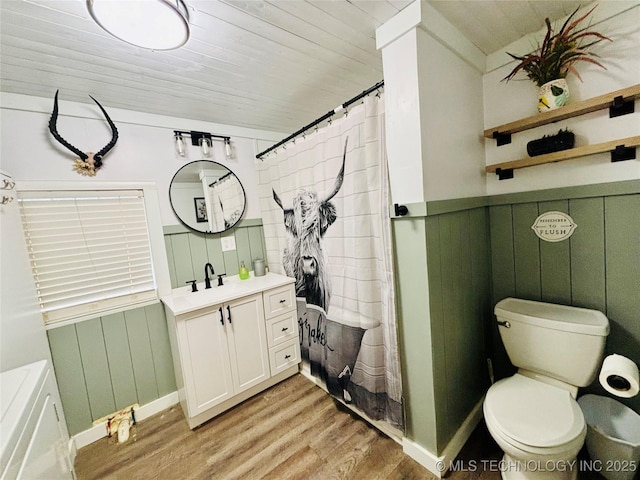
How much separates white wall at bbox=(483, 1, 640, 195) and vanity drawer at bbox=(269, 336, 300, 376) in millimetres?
1969

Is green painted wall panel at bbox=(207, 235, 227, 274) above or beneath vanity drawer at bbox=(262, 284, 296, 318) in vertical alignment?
above

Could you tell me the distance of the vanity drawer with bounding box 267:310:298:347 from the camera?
2080 millimetres

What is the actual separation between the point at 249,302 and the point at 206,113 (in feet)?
5.13

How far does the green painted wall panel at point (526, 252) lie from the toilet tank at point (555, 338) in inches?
4.5

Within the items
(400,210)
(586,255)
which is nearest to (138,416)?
(400,210)

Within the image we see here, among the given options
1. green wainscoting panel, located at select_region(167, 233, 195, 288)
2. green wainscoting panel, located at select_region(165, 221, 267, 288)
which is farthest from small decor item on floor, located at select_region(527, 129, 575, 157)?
green wainscoting panel, located at select_region(167, 233, 195, 288)

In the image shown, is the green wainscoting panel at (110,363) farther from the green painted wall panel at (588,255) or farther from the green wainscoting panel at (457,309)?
the green painted wall panel at (588,255)

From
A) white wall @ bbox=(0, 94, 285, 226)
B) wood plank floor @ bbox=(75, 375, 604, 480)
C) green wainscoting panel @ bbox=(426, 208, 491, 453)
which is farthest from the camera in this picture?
white wall @ bbox=(0, 94, 285, 226)

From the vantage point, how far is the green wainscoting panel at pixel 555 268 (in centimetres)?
146

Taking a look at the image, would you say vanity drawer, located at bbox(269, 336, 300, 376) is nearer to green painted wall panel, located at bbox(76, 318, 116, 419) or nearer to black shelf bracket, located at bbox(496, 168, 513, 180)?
green painted wall panel, located at bbox(76, 318, 116, 419)

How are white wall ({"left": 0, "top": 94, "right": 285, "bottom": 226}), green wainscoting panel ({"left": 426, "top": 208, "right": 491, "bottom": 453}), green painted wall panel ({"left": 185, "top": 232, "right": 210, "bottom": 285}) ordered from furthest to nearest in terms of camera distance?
1. green painted wall panel ({"left": 185, "top": 232, "right": 210, "bottom": 285})
2. white wall ({"left": 0, "top": 94, "right": 285, "bottom": 226})
3. green wainscoting panel ({"left": 426, "top": 208, "right": 491, "bottom": 453})

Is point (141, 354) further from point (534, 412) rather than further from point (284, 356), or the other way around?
point (534, 412)

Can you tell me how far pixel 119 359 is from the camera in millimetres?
1834

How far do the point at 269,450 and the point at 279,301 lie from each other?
3.18 ft
